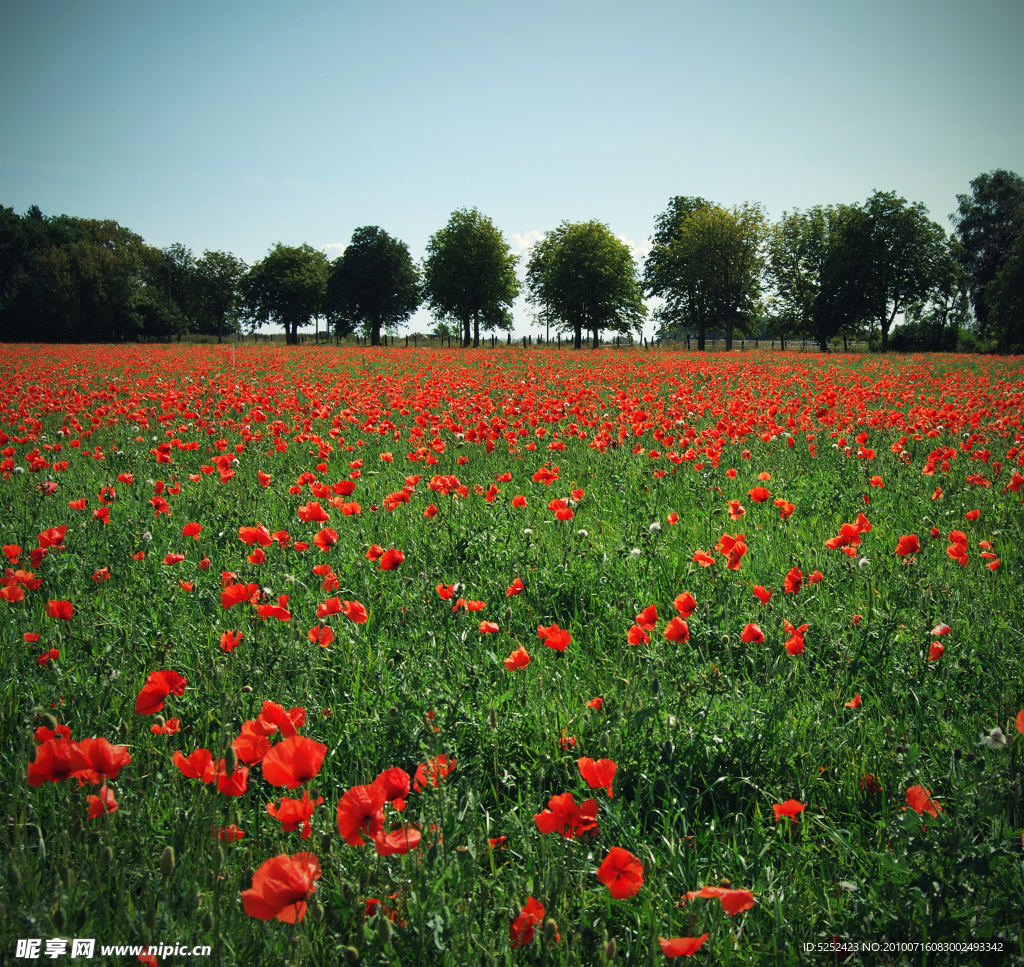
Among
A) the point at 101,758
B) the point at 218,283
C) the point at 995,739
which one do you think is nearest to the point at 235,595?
the point at 101,758

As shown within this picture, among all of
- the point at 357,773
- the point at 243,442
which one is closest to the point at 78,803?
the point at 357,773

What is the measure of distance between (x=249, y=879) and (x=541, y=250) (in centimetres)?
7238

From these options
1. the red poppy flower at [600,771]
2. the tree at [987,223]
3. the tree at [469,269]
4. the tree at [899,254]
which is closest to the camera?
the red poppy flower at [600,771]

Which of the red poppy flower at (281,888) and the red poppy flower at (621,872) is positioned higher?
the red poppy flower at (281,888)

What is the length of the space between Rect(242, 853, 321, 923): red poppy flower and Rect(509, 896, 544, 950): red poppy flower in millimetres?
484

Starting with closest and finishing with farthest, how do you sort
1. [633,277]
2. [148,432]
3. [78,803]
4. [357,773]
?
1. [78,803]
2. [357,773]
3. [148,432]
4. [633,277]

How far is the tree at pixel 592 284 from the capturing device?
5356 centimetres

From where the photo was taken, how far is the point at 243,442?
6.96 meters

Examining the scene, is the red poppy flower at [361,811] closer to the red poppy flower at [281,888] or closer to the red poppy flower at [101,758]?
the red poppy flower at [281,888]

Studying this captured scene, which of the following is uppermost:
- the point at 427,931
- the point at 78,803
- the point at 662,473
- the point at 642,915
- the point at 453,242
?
the point at 453,242

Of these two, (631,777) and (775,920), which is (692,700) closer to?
(631,777)

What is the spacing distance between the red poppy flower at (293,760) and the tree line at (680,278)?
4955cm

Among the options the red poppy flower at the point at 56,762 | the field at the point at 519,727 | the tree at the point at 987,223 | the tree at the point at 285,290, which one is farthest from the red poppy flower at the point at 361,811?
the tree at the point at 285,290

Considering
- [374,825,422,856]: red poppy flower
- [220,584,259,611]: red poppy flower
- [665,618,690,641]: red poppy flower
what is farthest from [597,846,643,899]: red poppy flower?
[220,584,259,611]: red poppy flower
